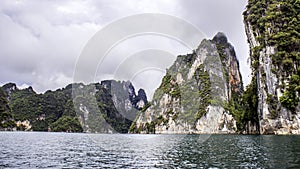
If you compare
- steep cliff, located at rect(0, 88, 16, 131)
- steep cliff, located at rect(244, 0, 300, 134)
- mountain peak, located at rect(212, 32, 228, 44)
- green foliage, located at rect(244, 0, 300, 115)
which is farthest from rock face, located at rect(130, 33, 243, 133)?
steep cliff, located at rect(0, 88, 16, 131)

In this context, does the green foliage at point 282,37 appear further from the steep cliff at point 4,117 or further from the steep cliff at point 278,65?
the steep cliff at point 4,117

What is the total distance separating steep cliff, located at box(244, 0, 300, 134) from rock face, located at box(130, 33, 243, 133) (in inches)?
1943

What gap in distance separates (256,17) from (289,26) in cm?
1306

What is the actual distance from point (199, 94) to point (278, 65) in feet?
251

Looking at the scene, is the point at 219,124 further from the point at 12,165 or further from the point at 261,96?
the point at 12,165

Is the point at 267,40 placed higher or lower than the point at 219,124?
higher

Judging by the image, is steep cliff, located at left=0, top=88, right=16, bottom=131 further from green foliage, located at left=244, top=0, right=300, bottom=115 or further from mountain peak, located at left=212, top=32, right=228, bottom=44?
mountain peak, located at left=212, top=32, right=228, bottom=44

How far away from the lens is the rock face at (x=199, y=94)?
14400 cm

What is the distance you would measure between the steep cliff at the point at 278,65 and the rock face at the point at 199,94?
162 ft

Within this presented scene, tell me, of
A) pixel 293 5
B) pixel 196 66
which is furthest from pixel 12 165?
pixel 196 66

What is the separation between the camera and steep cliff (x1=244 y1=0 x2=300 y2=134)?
256ft

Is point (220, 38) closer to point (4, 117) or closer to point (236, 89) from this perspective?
point (236, 89)

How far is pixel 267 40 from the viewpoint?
8688cm

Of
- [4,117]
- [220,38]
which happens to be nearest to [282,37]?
[220,38]
